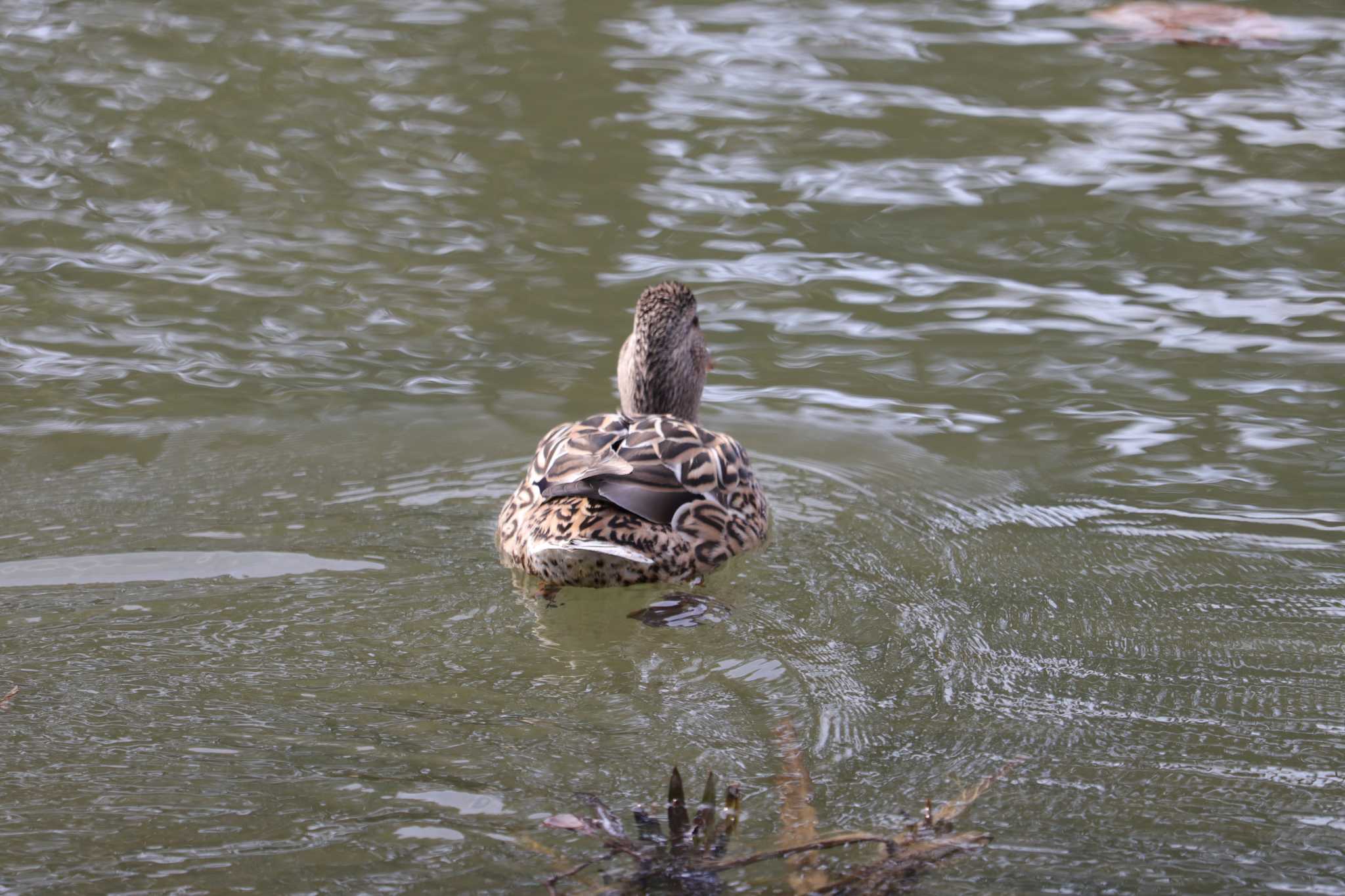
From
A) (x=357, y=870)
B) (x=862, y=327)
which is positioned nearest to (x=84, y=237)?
(x=862, y=327)

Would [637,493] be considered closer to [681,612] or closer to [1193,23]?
[681,612]

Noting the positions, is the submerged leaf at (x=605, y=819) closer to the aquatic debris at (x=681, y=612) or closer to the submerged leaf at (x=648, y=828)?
the submerged leaf at (x=648, y=828)

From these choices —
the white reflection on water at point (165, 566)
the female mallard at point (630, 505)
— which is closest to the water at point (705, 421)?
the white reflection on water at point (165, 566)

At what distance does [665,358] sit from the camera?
23.5 feet

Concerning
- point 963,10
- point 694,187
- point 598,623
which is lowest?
point 598,623

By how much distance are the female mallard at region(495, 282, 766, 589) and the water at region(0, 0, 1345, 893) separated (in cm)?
14

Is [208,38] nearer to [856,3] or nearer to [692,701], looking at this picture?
[856,3]

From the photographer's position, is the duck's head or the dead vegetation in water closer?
the dead vegetation in water

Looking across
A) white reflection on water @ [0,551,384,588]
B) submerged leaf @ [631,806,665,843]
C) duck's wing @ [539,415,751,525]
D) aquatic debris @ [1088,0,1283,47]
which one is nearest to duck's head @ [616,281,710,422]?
duck's wing @ [539,415,751,525]

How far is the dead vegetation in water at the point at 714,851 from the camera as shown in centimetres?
380

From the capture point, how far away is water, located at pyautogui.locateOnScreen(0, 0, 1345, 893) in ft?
14.4

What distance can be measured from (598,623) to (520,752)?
1212 mm

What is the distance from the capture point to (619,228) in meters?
9.53

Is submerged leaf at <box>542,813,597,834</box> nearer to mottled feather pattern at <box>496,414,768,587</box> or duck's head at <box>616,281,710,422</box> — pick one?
mottled feather pattern at <box>496,414,768,587</box>
